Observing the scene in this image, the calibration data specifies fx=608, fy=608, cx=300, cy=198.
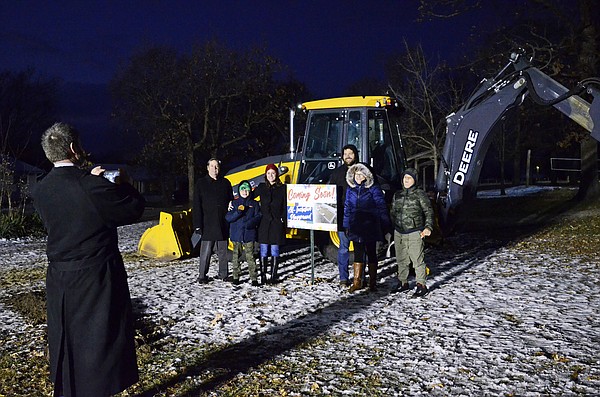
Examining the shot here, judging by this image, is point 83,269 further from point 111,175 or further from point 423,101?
point 423,101

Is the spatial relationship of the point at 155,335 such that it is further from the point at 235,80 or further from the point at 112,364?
the point at 235,80

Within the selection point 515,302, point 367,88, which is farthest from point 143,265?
point 367,88

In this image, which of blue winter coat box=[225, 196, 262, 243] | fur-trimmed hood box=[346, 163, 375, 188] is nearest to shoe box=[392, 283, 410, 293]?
fur-trimmed hood box=[346, 163, 375, 188]

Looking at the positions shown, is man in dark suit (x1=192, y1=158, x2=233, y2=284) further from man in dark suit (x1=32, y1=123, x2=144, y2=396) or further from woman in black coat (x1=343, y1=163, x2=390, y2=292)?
man in dark suit (x1=32, y1=123, x2=144, y2=396)

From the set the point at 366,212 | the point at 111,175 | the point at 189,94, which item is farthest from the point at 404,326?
Result: the point at 189,94

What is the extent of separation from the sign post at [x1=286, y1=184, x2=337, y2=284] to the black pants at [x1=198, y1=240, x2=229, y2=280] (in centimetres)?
116

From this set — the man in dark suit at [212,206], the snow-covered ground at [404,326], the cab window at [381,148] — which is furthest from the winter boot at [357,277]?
the cab window at [381,148]

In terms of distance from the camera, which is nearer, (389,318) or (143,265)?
(389,318)

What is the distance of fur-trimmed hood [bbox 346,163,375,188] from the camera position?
8750 mm

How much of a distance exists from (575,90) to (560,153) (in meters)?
42.1

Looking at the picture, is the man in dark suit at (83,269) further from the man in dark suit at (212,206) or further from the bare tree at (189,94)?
the bare tree at (189,94)

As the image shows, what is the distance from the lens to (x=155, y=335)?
6801 mm

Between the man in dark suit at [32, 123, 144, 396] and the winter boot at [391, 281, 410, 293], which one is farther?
the winter boot at [391, 281, 410, 293]

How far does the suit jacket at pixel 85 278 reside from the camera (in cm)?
374
